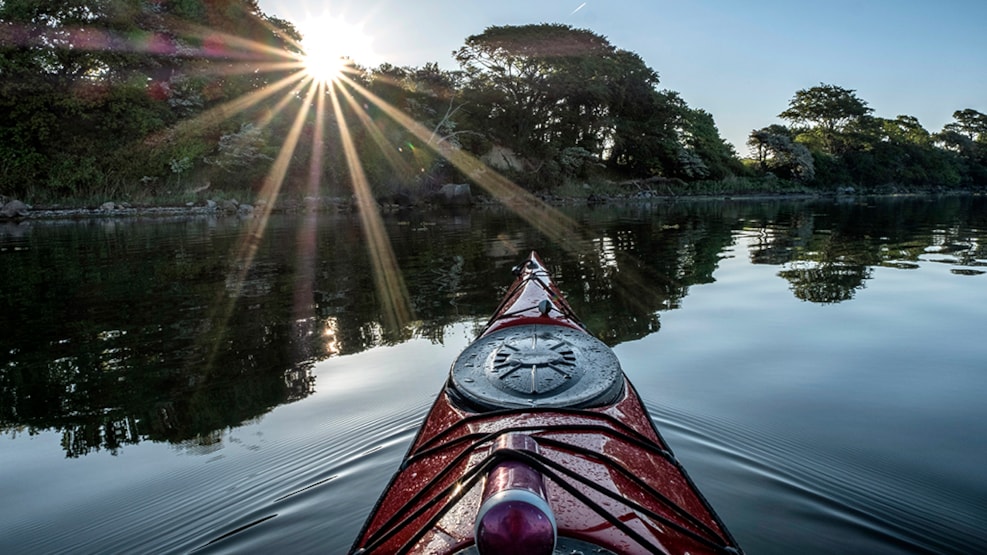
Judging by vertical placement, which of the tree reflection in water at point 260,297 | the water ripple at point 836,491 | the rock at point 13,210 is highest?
the rock at point 13,210

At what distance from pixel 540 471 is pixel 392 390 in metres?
3.34

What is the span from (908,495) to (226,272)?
10.3 m

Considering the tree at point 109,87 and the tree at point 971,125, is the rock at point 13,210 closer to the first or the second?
the tree at point 109,87

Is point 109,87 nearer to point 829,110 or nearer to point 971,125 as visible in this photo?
point 829,110

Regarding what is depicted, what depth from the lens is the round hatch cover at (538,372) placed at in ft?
8.23

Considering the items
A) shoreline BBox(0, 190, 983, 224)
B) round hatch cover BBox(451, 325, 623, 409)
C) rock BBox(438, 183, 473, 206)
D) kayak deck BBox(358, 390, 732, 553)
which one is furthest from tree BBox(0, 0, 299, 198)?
kayak deck BBox(358, 390, 732, 553)

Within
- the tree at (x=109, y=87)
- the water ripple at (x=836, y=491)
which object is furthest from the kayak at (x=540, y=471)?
the tree at (x=109, y=87)

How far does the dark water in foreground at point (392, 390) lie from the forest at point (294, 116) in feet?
63.2

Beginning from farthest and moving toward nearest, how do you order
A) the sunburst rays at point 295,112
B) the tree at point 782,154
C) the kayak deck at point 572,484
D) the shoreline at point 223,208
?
the tree at point 782,154
the sunburst rays at point 295,112
the shoreline at point 223,208
the kayak deck at point 572,484

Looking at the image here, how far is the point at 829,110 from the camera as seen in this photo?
52500 millimetres

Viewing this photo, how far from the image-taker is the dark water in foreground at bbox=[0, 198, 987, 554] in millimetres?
2904

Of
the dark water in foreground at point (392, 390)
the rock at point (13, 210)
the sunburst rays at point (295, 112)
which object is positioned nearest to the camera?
Answer: the dark water in foreground at point (392, 390)

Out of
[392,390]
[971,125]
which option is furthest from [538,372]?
[971,125]

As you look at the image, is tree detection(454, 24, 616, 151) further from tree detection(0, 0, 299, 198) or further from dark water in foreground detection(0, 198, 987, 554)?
dark water in foreground detection(0, 198, 987, 554)
